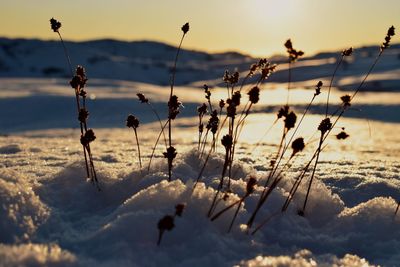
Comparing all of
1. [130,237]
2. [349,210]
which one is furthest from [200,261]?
[349,210]

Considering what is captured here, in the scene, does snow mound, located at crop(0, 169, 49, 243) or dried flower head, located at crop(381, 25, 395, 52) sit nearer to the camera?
snow mound, located at crop(0, 169, 49, 243)

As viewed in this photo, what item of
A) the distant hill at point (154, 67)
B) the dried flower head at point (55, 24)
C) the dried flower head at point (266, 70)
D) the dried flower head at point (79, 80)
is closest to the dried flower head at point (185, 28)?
the dried flower head at point (266, 70)

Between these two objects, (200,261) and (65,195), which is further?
(65,195)

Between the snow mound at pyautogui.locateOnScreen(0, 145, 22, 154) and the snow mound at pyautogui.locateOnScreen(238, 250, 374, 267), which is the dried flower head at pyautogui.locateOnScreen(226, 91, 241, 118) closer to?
the snow mound at pyautogui.locateOnScreen(238, 250, 374, 267)

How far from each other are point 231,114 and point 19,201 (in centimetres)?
106

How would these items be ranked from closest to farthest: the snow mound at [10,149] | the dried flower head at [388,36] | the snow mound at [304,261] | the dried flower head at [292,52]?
1. the snow mound at [304,261]
2. the dried flower head at [292,52]
3. the dried flower head at [388,36]
4. the snow mound at [10,149]

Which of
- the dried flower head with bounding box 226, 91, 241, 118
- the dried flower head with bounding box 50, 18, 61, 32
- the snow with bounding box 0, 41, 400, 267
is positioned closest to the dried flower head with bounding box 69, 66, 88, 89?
the dried flower head with bounding box 50, 18, 61, 32

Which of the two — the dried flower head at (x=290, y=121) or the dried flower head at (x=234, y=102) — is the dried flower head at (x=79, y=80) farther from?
the dried flower head at (x=290, y=121)

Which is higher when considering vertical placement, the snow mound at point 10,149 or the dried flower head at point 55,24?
the dried flower head at point 55,24

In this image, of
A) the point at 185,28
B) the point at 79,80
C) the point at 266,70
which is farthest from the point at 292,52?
the point at 79,80

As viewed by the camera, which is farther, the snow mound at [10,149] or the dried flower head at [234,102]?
the snow mound at [10,149]

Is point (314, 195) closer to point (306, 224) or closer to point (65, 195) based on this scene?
point (306, 224)

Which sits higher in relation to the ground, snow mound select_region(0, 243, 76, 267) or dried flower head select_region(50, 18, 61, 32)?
dried flower head select_region(50, 18, 61, 32)

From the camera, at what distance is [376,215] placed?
2.51 m
